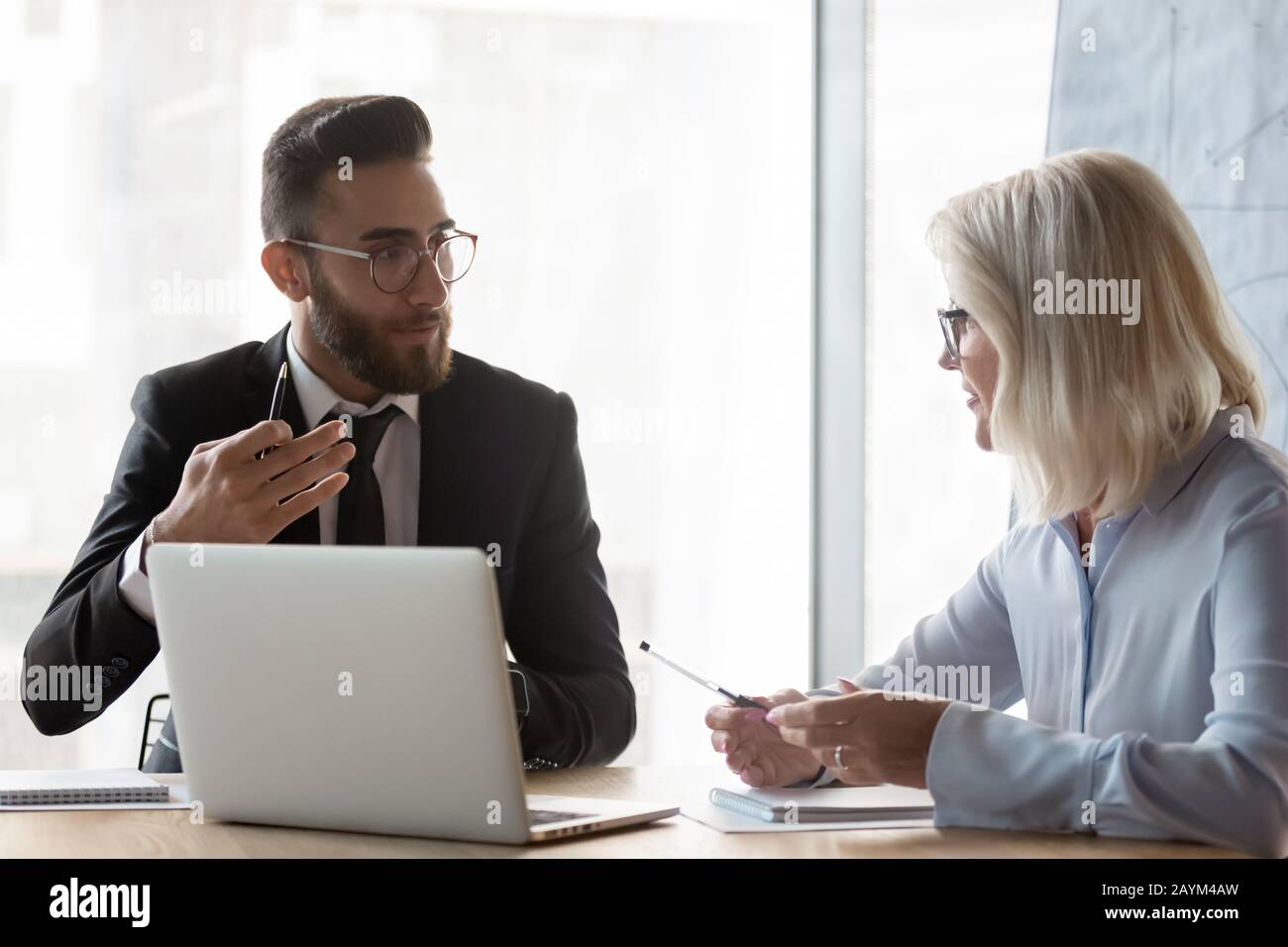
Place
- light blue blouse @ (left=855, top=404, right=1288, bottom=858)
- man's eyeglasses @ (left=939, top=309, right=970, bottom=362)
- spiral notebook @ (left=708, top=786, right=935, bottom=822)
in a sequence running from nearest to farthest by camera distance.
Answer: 1. light blue blouse @ (left=855, top=404, right=1288, bottom=858)
2. spiral notebook @ (left=708, top=786, right=935, bottom=822)
3. man's eyeglasses @ (left=939, top=309, right=970, bottom=362)

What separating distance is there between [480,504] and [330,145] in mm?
659

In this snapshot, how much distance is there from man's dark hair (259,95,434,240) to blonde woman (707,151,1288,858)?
959 mm

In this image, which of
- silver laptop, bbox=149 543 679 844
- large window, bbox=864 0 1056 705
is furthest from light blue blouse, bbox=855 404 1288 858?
large window, bbox=864 0 1056 705

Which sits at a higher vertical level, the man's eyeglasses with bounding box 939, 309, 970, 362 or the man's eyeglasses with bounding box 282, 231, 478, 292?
the man's eyeglasses with bounding box 282, 231, 478, 292

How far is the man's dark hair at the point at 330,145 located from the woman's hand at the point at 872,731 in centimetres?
129

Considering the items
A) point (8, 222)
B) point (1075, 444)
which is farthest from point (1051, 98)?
point (8, 222)

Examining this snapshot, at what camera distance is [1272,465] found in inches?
57.5

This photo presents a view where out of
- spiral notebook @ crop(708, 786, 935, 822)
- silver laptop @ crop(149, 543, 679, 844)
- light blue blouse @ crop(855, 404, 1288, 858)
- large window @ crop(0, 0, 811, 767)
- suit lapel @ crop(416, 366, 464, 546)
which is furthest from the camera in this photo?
large window @ crop(0, 0, 811, 767)

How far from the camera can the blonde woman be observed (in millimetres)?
1287

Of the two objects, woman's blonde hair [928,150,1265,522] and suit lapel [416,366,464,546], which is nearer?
woman's blonde hair [928,150,1265,522]

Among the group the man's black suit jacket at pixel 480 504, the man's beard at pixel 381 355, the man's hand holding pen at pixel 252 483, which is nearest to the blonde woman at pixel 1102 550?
the man's black suit jacket at pixel 480 504

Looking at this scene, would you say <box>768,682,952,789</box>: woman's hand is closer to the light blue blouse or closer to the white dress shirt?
the light blue blouse
